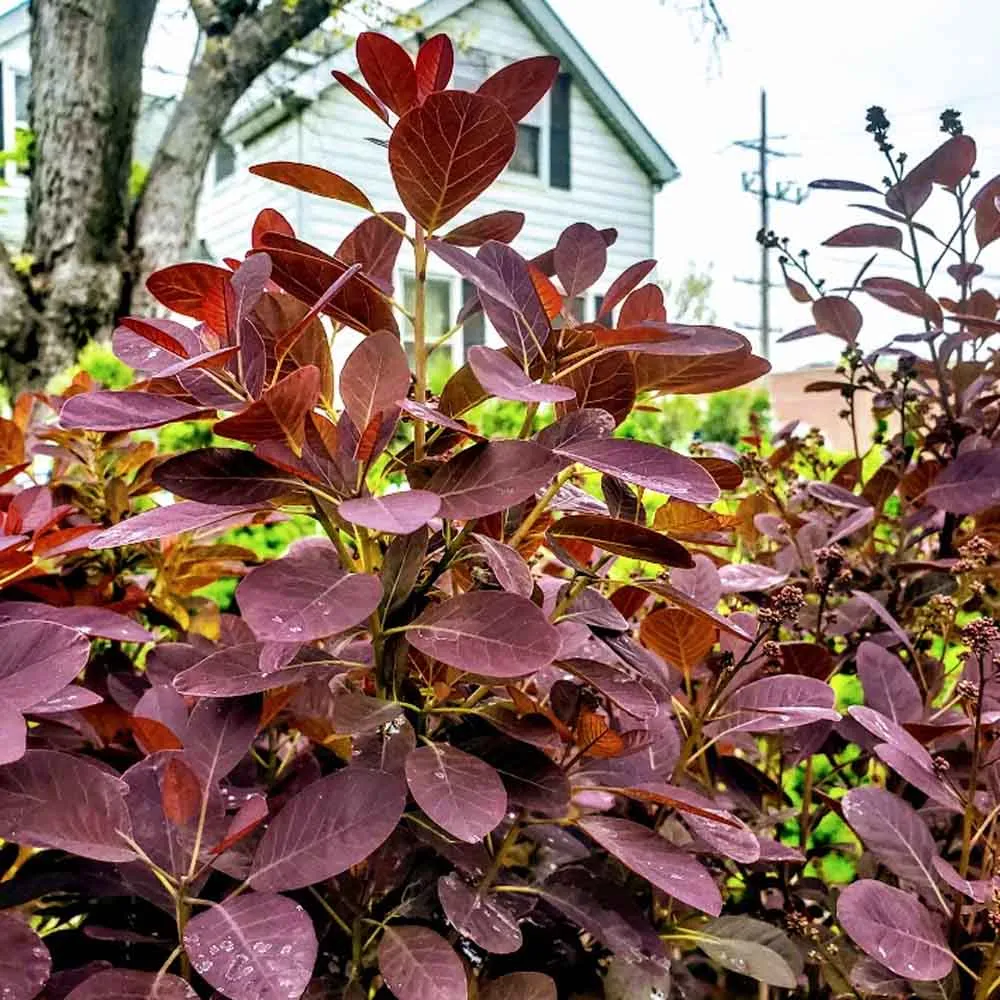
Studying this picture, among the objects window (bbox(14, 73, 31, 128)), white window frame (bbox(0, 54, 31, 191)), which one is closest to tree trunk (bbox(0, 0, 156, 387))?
white window frame (bbox(0, 54, 31, 191))

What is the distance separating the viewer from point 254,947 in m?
0.39

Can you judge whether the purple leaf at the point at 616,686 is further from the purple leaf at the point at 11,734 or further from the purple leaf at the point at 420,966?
the purple leaf at the point at 11,734

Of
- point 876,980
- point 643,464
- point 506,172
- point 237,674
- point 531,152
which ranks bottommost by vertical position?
point 876,980

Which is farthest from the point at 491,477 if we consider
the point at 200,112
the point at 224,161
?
the point at 224,161

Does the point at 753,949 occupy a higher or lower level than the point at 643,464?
lower

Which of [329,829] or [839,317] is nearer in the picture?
[329,829]

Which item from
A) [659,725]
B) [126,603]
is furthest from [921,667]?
[126,603]

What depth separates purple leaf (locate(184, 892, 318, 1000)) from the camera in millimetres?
373

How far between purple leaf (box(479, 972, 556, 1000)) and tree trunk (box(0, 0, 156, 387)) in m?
4.84

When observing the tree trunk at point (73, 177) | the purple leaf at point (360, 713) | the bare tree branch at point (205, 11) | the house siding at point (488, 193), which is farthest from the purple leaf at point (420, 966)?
the house siding at point (488, 193)

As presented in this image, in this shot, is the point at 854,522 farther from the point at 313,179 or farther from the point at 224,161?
the point at 224,161

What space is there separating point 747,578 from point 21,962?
54 centimetres

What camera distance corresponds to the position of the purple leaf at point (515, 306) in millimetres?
471

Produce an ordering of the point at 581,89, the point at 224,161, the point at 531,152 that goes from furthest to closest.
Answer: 1. the point at 224,161
2. the point at 581,89
3. the point at 531,152
